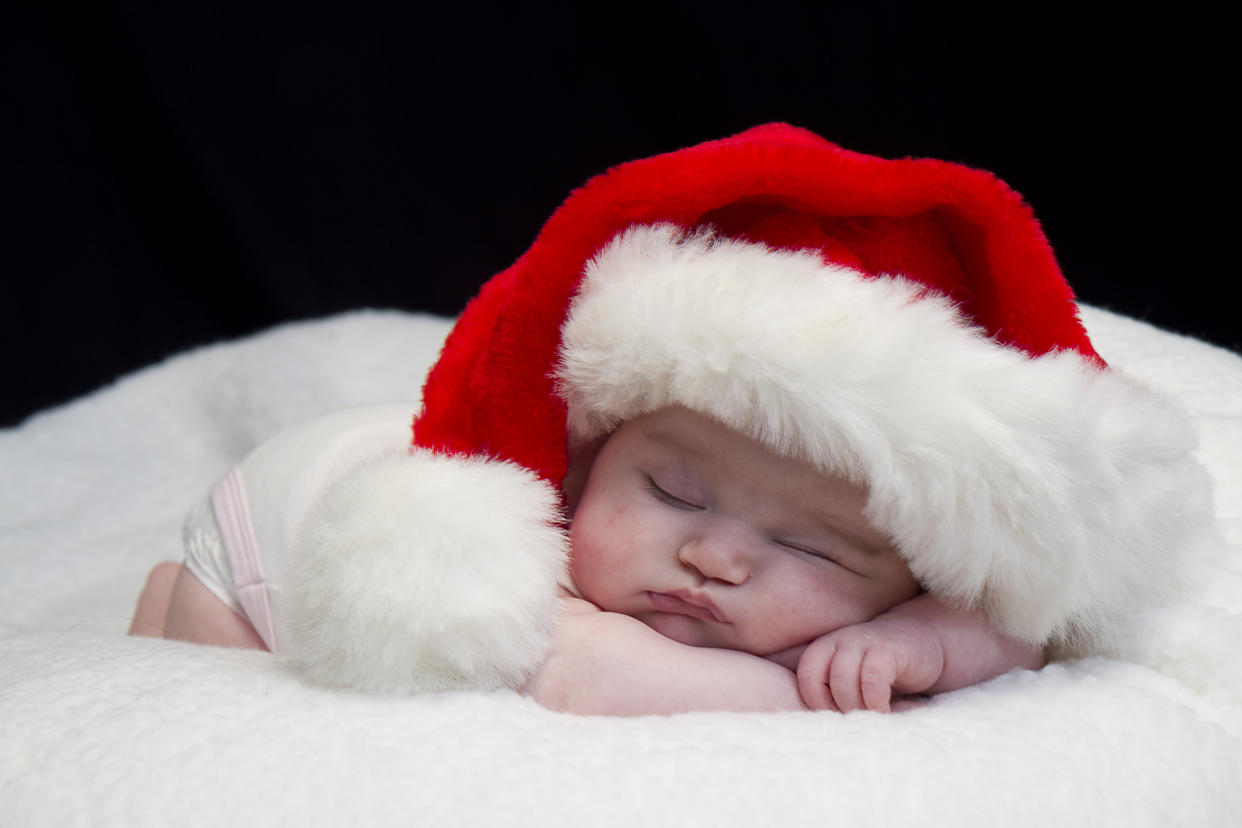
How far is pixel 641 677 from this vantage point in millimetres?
792

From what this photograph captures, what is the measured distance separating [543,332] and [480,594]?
0.71ft

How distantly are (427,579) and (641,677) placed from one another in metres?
0.16

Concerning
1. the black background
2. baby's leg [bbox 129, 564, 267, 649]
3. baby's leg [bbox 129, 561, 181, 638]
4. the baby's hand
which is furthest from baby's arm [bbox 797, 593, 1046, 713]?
the black background

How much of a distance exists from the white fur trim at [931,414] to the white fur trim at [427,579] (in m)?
0.13

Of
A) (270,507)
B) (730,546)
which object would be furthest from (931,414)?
(270,507)

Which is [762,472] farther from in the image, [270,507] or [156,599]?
[156,599]

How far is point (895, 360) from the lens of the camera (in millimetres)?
752

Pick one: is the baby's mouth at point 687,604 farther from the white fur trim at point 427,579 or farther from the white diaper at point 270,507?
the white diaper at point 270,507

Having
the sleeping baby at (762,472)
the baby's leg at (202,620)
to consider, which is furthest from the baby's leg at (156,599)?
the sleeping baby at (762,472)

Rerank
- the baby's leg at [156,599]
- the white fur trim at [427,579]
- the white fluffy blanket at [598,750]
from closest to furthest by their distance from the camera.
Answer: the white fluffy blanket at [598,750] → the white fur trim at [427,579] → the baby's leg at [156,599]

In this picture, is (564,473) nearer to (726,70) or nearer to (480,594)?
(480,594)

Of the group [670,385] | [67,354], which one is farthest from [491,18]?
[670,385]

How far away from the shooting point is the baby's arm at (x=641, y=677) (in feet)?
2.58

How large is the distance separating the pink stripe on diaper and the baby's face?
0.42 m
